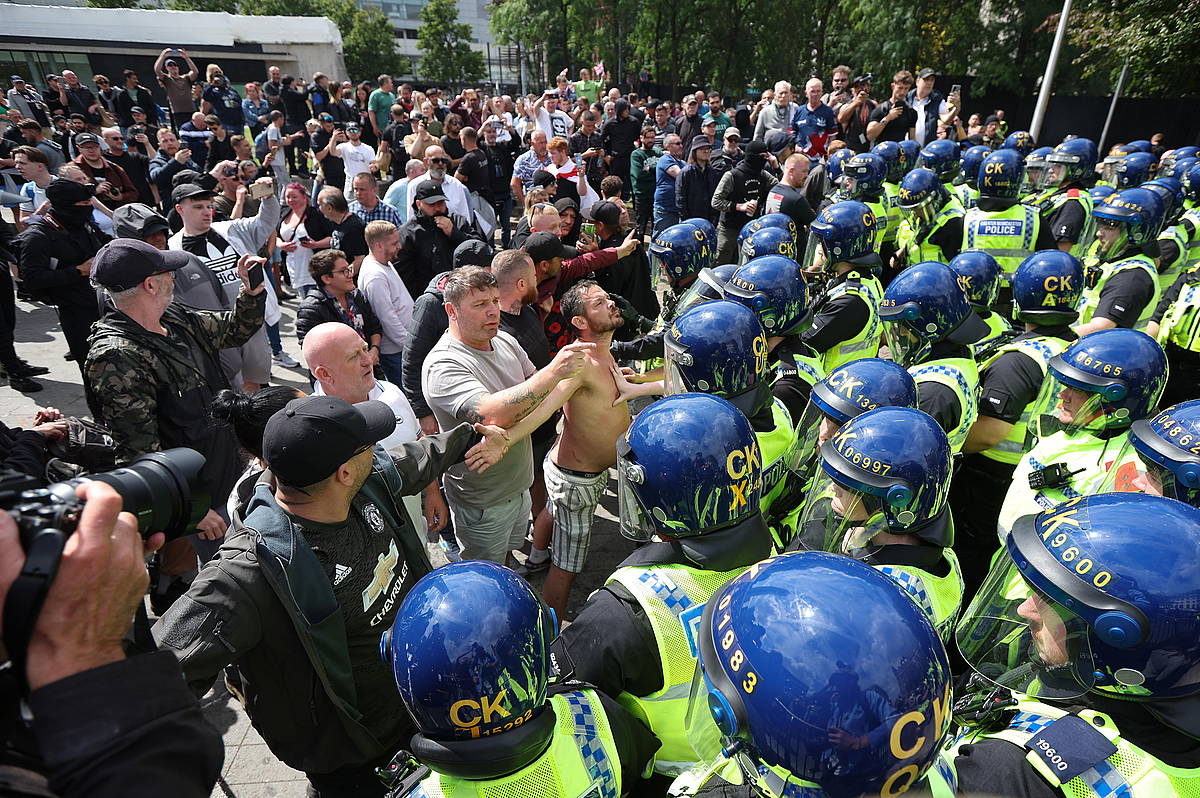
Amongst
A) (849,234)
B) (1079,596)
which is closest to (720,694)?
(1079,596)

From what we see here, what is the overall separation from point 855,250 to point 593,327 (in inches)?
104

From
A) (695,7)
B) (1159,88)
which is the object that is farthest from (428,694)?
(695,7)

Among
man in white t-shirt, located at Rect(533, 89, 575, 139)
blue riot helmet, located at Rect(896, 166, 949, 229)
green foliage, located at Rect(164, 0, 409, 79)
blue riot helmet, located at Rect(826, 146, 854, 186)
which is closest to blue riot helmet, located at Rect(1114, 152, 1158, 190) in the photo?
blue riot helmet, located at Rect(896, 166, 949, 229)

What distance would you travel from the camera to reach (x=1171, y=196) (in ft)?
22.9

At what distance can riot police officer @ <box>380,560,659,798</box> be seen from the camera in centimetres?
160

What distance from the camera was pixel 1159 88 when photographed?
18453 millimetres

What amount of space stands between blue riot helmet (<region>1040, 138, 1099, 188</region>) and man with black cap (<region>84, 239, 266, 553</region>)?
29.7ft

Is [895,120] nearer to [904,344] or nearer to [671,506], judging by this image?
[904,344]

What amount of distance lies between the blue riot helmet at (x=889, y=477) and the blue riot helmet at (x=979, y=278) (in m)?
2.63

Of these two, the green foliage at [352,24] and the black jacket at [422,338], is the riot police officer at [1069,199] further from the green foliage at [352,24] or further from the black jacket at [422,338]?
the green foliage at [352,24]

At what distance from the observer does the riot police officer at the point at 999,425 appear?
11.8 ft

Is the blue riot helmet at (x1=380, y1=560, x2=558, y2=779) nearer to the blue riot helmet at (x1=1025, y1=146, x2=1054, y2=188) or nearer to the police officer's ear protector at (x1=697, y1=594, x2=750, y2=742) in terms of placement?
the police officer's ear protector at (x1=697, y1=594, x2=750, y2=742)

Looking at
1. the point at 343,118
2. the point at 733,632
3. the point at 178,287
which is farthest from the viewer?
the point at 343,118

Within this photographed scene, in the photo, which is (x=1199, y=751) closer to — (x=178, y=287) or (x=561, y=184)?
(x=178, y=287)
